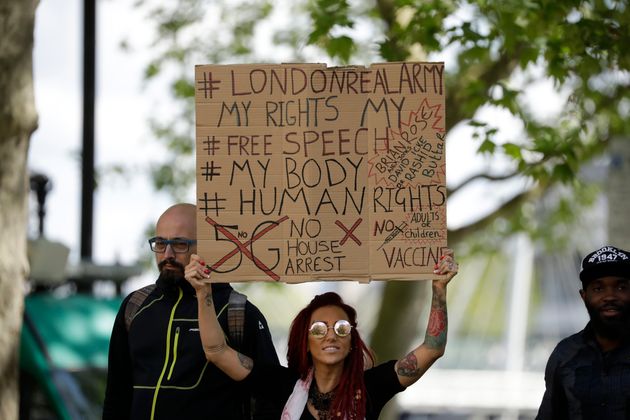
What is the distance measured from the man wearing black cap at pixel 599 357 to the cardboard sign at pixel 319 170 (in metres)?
0.70

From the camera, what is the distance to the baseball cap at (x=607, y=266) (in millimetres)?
5730

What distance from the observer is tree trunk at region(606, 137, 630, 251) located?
10.1 m

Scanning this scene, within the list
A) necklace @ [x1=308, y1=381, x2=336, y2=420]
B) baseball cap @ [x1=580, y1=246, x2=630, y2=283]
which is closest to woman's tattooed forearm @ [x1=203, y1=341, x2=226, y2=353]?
necklace @ [x1=308, y1=381, x2=336, y2=420]

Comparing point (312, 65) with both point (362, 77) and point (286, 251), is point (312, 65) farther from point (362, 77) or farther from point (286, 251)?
point (286, 251)

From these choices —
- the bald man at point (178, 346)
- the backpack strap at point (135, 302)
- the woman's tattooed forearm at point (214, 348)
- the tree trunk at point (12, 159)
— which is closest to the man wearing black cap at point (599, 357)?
the bald man at point (178, 346)

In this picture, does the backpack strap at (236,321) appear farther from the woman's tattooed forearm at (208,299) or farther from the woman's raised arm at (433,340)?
the woman's raised arm at (433,340)

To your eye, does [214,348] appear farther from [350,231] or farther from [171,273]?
[350,231]

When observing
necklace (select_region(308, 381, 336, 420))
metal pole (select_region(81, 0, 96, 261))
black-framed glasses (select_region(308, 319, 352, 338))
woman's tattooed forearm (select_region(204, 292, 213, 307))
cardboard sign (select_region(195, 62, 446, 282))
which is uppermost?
metal pole (select_region(81, 0, 96, 261))

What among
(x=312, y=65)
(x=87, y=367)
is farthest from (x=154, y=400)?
(x=87, y=367)

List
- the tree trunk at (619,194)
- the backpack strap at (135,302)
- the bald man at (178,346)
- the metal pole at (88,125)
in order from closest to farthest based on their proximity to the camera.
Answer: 1. the bald man at (178,346)
2. the backpack strap at (135,302)
3. the tree trunk at (619,194)
4. the metal pole at (88,125)

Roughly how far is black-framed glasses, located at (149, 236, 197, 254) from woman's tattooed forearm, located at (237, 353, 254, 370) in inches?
21.9

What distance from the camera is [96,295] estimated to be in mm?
12844

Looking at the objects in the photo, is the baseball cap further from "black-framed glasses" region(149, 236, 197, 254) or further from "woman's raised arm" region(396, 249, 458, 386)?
"black-framed glasses" region(149, 236, 197, 254)

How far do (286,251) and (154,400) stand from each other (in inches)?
34.1
